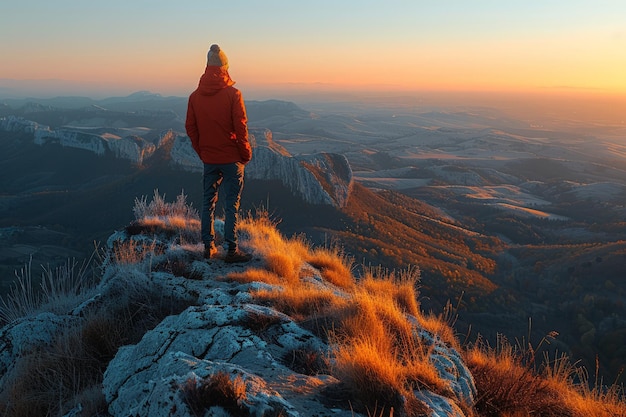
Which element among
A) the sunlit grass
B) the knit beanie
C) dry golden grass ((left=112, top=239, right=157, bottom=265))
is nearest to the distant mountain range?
the sunlit grass

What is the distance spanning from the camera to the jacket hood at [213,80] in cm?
581

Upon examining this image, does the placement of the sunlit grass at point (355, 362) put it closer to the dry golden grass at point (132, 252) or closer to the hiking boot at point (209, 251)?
the dry golden grass at point (132, 252)

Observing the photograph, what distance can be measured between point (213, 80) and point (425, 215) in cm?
7650

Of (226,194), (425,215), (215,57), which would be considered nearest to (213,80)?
(215,57)

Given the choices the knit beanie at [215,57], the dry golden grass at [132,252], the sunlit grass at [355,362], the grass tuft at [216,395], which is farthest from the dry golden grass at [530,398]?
the knit beanie at [215,57]

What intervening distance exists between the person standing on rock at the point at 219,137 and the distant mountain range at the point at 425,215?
1.76 meters

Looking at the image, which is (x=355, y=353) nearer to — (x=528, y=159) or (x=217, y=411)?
(x=217, y=411)

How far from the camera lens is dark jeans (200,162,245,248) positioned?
642 cm

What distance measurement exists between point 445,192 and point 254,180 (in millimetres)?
57453

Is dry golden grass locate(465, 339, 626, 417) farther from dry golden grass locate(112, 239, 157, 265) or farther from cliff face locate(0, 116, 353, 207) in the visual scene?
cliff face locate(0, 116, 353, 207)

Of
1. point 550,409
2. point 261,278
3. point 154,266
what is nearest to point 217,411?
point 550,409

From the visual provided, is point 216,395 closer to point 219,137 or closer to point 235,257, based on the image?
point 235,257

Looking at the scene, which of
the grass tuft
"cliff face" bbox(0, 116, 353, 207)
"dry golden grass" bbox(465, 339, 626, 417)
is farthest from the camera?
"cliff face" bbox(0, 116, 353, 207)

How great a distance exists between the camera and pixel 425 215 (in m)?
78.1
